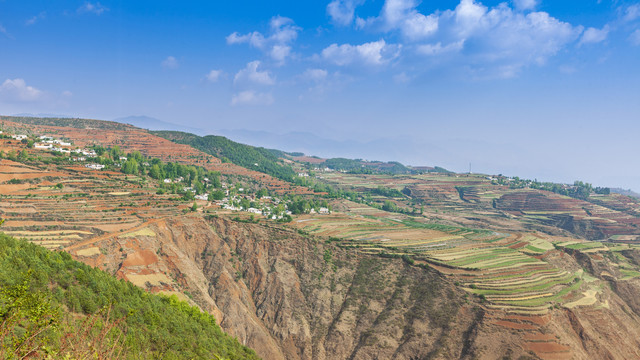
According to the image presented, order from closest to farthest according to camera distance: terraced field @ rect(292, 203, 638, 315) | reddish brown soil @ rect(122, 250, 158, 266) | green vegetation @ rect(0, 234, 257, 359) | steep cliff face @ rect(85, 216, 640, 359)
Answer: green vegetation @ rect(0, 234, 257, 359), steep cliff face @ rect(85, 216, 640, 359), reddish brown soil @ rect(122, 250, 158, 266), terraced field @ rect(292, 203, 638, 315)

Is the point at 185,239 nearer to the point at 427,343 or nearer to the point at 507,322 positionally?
the point at 427,343

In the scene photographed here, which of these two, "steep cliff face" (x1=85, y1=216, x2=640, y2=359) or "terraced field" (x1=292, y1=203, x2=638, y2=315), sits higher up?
"terraced field" (x1=292, y1=203, x2=638, y2=315)

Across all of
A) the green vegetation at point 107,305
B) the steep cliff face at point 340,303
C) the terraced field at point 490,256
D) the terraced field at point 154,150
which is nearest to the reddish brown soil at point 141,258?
the steep cliff face at point 340,303

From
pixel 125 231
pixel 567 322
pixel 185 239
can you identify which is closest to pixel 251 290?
pixel 185 239

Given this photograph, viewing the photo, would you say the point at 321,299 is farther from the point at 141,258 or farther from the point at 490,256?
the point at 490,256

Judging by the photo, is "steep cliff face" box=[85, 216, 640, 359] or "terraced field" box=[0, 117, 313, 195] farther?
"terraced field" box=[0, 117, 313, 195]

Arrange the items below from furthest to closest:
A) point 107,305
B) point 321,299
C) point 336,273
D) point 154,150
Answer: point 154,150 → point 336,273 → point 321,299 → point 107,305

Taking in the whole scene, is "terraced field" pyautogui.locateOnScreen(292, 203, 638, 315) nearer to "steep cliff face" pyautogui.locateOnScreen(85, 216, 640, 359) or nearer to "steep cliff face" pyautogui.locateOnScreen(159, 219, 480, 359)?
"steep cliff face" pyautogui.locateOnScreen(85, 216, 640, 359)

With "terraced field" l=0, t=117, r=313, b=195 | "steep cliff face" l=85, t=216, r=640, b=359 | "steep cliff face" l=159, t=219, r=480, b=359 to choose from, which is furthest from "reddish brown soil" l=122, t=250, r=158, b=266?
"terraced field" l=0, t=117, r=313, b=195

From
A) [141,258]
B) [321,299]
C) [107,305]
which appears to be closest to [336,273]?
[321,299]
